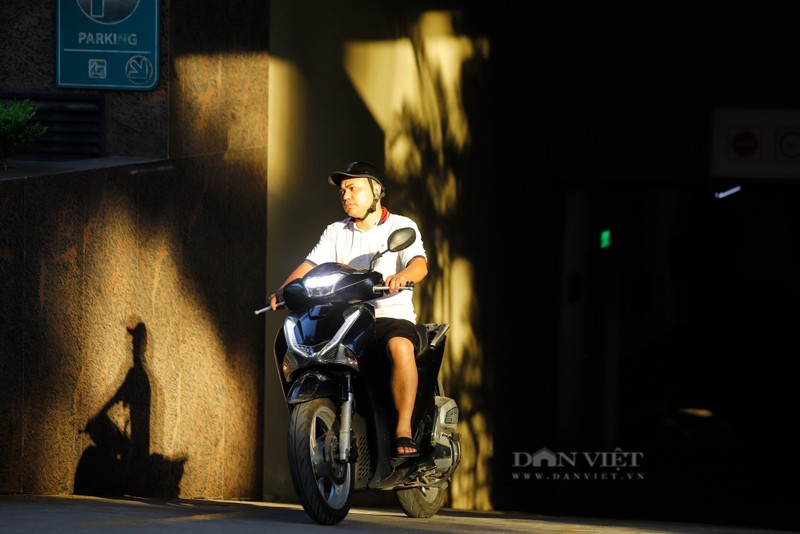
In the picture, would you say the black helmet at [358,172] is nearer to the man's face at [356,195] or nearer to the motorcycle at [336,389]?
the man's face at [356,195]

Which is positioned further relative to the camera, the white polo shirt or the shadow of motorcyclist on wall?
the shadow of motorcyclist on wall

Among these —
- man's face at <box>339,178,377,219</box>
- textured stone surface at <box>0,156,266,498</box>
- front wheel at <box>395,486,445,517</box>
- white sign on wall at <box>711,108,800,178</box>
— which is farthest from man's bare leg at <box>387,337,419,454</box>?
white sign on wall at <box>711,108,800,178</box>

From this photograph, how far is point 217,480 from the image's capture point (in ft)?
28.6

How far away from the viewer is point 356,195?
21.6 ft

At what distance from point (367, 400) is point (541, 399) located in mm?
5613

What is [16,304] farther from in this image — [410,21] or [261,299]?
[410,21]

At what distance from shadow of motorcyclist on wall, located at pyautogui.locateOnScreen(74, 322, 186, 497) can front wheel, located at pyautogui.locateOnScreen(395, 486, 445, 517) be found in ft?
5.71

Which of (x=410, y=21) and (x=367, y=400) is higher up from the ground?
(x=410, y=21)

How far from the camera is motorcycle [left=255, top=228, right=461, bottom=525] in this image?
5770 mm

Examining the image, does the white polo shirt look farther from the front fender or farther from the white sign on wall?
the white sign on wall

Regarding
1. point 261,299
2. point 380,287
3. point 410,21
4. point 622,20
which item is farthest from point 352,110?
point 380,287

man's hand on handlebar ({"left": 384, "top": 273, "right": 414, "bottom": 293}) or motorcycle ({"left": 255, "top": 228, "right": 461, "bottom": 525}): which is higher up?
man's hand on handlebar ({"left": 384, "top": 273, "right": 414, "bottom": 293})

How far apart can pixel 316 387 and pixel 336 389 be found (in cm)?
17

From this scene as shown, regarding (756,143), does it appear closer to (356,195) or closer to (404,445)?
(356,195)
